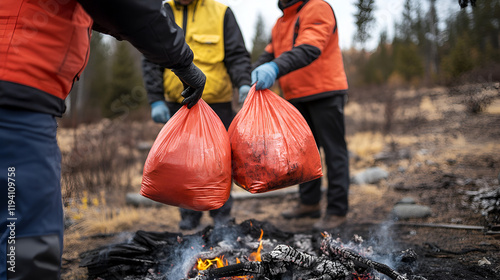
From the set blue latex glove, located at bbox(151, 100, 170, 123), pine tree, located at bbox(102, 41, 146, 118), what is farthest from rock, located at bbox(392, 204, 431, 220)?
pine tree, located at bbox(102, 41, 146, 118)

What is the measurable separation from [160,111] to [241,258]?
1222 mm

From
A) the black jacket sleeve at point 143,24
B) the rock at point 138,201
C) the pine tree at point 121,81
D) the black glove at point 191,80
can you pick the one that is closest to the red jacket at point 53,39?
the black jacket sleeve at point 143,24

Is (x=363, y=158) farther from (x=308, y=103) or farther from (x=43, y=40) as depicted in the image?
(x=43, y=40)

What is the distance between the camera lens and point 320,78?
8.18 ft

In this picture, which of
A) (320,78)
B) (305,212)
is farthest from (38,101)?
(305,212)

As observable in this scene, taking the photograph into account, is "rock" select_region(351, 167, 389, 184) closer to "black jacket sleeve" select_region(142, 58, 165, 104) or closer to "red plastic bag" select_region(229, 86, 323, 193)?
"red plastic bag" select_region(229, 86, 323, 193)

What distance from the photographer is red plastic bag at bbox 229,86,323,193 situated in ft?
5.13

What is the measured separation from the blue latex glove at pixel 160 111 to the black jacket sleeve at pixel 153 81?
0.12 ft

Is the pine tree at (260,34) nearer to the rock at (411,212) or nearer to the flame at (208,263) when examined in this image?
the rock at (411,212)

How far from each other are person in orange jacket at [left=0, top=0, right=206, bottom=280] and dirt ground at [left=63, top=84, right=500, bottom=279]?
129 cm

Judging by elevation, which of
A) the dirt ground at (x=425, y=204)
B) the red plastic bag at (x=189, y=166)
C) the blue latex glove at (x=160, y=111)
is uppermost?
the blue latex glove at (x=160, y=111)

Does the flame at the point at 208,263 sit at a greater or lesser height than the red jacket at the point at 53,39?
lesser

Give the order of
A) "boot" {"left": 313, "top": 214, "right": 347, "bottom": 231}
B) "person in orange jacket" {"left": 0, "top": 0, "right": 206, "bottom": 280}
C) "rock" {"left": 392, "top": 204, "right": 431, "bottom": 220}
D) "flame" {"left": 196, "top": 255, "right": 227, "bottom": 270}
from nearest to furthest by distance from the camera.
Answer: "person in orange jacket" {"left": 0, "top": 0, "right": 206, "bottom": 280}, "flame" {"left": 196, "top": 255, "right": 227, "bottom": 270}, "boot" {"left": 313, "top": 214, "right": 347, "bottom": 231}, "rock" {"left": 392, "top": 204, "right": 431, "bottom": 220}

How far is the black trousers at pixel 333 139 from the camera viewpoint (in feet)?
8.43
